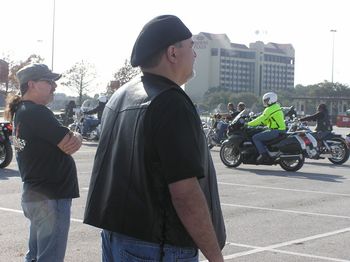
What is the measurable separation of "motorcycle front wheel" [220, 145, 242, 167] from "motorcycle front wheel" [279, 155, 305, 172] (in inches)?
42.4

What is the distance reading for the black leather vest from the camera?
110 inches

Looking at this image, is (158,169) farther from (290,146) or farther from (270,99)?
(290,146)

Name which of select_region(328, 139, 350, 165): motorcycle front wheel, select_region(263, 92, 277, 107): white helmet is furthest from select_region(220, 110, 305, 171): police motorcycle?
select_region(328, 139, 350, 165): motorcycle front wheel

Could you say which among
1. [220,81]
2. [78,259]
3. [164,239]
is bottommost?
[78,259]

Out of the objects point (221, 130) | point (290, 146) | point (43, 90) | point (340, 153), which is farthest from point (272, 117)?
point (43, 90)

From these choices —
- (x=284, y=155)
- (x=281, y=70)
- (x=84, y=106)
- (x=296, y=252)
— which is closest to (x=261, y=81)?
(x=281, y=70)

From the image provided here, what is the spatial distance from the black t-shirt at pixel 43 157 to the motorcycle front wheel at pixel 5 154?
1039 cm

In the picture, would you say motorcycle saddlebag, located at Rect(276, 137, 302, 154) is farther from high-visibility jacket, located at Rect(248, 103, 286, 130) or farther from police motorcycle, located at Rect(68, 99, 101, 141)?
police motorcycle, located at Rect(68, 99, 101, 141)

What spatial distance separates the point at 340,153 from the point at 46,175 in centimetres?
1545

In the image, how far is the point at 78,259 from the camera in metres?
6.28

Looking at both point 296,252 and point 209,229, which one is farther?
point 296,252

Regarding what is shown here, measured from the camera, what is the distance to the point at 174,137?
8.86 feet

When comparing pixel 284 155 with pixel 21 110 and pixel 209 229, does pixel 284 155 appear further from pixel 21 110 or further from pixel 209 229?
pixel 209 229

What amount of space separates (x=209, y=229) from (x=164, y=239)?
199 millimetres
